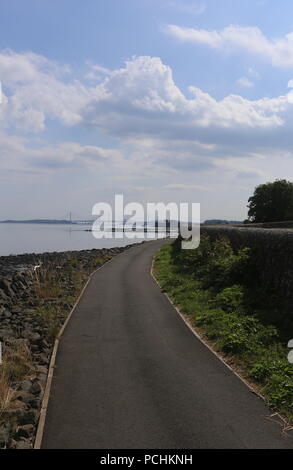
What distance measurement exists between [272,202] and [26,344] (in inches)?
2216

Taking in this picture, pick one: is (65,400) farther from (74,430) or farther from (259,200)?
(259,200)

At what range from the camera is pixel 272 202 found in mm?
64312

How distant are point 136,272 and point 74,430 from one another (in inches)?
930

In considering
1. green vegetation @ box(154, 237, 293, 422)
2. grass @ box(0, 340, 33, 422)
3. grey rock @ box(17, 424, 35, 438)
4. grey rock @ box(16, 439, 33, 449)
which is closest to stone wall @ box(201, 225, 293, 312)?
green vegetation @ box(154, 237, 293, 422)

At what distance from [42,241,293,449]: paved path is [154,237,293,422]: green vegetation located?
530mm

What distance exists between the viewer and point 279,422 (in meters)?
8.34

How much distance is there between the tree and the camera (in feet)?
207

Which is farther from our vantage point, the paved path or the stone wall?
the stone wall

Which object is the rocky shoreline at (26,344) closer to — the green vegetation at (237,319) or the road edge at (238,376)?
the road edge at (238,376)

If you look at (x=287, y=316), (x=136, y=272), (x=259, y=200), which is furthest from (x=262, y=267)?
(x=259, y=200)

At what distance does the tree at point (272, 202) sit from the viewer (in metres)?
63.0

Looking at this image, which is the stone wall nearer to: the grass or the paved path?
the paved path

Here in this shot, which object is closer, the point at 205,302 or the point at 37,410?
the point at 37,410

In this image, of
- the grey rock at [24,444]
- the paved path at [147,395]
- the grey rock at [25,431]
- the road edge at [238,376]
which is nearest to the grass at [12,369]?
the grey rock at [25,431]
